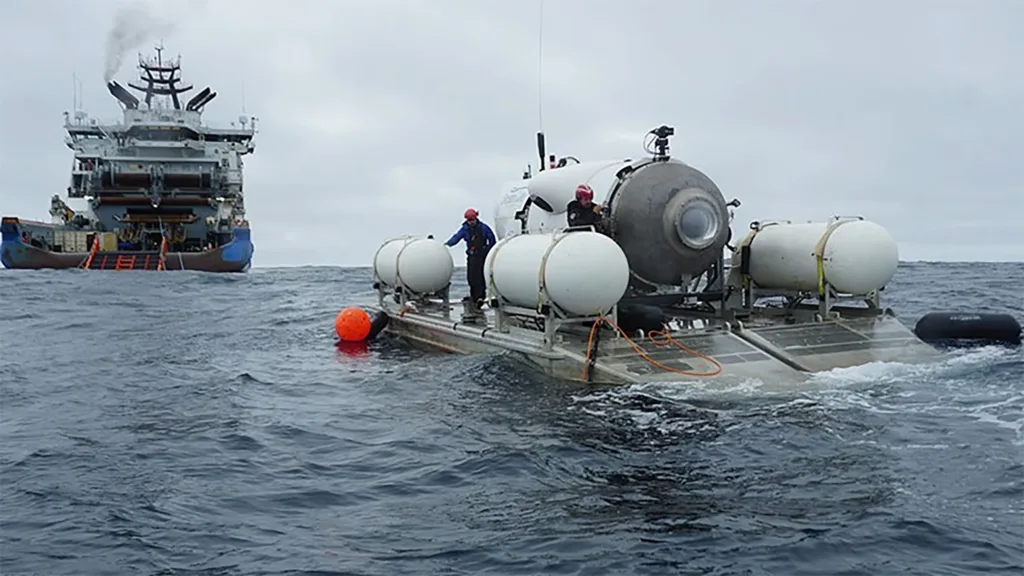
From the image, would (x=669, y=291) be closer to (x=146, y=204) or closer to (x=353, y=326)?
(x=353, y=326)

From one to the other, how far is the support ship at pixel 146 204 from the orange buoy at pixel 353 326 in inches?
1135

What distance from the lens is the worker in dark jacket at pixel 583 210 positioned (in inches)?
489

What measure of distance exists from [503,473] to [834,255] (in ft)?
24.3

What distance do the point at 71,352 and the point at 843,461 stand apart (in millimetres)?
12975

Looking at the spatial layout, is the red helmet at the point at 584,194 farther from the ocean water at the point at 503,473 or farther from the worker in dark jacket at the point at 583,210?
the ocean water at the point at 503,473

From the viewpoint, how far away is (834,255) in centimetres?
1243

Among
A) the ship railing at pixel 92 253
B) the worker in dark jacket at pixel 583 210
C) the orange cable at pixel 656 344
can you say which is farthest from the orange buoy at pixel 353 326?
the ship railing at pixel 92 253

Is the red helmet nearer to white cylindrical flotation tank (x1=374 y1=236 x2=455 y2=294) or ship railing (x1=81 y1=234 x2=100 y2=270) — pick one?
white cylindrical flotation tank (x1=374 y1=236 x2=455 y2=294)

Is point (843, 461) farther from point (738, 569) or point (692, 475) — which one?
point (738, 569)

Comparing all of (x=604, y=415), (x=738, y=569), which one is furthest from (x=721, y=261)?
(x=738, y=569)

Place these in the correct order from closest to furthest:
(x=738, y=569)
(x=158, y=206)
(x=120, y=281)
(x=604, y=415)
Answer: (x=738, y=569) → (x=604, y=415) → (x=120, y=281) → (x=158, y=206)

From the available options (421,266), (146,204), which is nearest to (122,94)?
(146,204)

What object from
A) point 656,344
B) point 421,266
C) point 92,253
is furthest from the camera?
point 92,253

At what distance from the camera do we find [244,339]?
1728 cm
